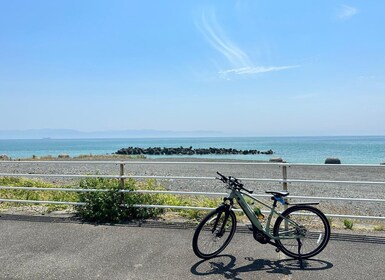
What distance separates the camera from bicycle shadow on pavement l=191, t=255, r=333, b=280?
3.87 meters

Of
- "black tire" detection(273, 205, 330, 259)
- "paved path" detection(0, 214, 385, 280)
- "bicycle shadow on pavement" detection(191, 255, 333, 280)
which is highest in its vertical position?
"black tire" detection(273, 205, 330, 259)

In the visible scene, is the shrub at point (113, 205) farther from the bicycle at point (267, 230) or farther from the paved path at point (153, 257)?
the bicycle at point (267, 230)

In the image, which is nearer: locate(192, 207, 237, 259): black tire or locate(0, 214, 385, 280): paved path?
locate(0, 214, 385, 280): paved path

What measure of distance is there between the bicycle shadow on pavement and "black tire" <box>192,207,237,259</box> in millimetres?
130

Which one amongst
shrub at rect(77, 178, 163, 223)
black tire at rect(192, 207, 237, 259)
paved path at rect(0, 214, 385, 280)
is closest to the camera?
paved path at rect(0, 214, 385, 280)

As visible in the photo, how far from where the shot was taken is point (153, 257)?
4.27 m

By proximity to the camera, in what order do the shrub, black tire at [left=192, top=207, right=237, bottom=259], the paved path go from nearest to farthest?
the paved path < black tire at [left=192, top=207, right=237, bottom=259] < the shrub

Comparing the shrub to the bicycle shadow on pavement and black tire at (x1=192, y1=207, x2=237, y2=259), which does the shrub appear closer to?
black tire at (x1=192, y1=207, x2=237, y2=259)

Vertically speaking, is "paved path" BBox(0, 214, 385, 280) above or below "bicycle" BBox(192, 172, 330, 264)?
below

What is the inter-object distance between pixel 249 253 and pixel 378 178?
1619cm

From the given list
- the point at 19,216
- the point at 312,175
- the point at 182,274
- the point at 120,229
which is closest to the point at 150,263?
the point at 182,274

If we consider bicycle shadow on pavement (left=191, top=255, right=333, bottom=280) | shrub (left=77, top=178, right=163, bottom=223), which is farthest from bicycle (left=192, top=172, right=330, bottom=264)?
shrub (left=77, top=178, right=163, bottom=223)

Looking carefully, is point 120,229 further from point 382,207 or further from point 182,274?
point 382,207

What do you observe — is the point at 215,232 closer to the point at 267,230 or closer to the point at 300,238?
the point at 267,230
